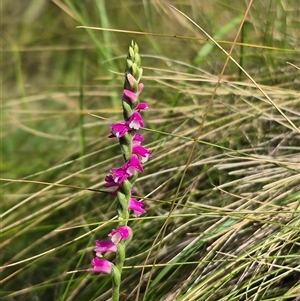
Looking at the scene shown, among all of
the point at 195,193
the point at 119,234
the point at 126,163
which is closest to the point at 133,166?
the point at 126,163

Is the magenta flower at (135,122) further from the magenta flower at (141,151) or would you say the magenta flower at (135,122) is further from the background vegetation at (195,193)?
the background vegetation at (195,193)

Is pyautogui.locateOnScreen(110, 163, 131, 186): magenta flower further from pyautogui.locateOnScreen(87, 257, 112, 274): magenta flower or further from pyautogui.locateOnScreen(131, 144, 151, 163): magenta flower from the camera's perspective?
pyautogui.locateOnScreen(87, 257, 112, 274): magenta flower

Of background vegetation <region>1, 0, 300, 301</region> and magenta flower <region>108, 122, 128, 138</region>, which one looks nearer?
magenta flower <region>108, 122, 128, 138</region>

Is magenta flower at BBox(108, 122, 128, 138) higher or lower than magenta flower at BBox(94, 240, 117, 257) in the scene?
higher

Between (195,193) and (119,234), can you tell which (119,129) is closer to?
(119,234)

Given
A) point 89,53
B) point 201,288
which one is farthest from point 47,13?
point 201,288

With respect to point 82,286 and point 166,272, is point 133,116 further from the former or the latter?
point 82,286

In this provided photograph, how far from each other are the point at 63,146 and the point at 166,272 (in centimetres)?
109

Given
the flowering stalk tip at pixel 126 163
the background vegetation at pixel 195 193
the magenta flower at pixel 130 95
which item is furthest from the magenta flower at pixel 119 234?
the magenta flower at pixel 130 95

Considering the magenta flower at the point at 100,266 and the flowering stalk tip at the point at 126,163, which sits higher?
the flowering stalk tip at the point at 126,163

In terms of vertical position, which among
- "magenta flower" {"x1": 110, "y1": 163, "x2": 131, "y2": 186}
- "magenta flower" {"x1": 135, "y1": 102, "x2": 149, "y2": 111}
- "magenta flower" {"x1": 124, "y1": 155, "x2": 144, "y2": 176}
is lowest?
"magenta flower" {"x1": 110, "y1": 163, "x2": 131, "y2": 186}

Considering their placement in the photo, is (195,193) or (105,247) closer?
(105,247)

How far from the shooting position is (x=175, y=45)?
8.40 ft

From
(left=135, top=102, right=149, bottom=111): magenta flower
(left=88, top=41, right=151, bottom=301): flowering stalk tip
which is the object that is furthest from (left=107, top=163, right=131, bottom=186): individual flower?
(left=135, top=102, right=149, bottom=111): magenta flower
